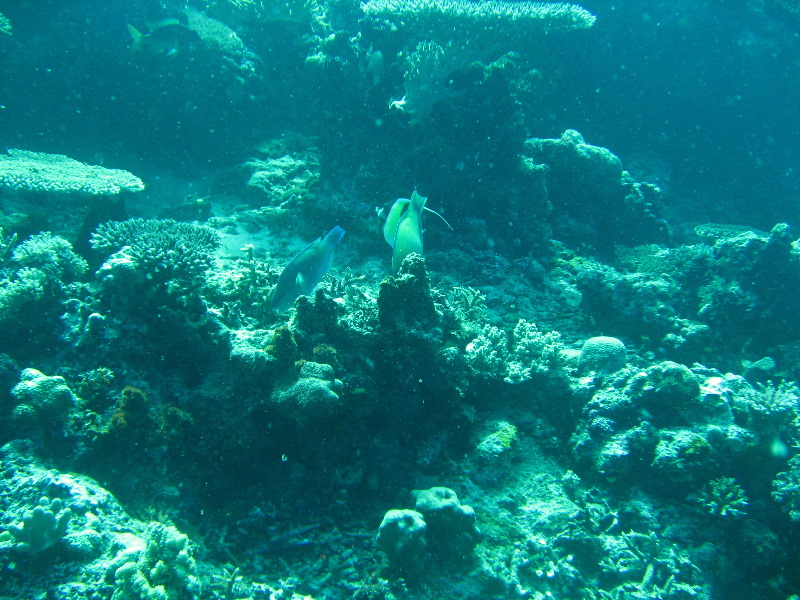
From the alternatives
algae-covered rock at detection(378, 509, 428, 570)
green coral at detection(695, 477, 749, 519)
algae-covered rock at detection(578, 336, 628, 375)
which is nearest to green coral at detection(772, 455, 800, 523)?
green coral at detection(695, 477, 749, 519)

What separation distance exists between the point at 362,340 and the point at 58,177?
5.42 metres

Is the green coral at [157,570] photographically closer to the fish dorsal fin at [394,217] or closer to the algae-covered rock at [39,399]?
the algae-covered rock at [39,399]

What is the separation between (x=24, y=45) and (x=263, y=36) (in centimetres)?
466

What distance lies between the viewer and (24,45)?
7852 millimetres

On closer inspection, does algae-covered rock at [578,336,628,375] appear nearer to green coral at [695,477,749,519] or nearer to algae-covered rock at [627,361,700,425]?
algae-covered rock at [627,361,700,425]

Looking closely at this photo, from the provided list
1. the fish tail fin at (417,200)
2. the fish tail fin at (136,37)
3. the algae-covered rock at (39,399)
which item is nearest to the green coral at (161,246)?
the algae-covered rock at (39,399)

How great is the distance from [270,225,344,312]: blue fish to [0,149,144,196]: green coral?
4083mm

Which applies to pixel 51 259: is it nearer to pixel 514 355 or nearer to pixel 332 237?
pixel 332 237

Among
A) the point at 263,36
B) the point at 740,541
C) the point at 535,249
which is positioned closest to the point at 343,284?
the point at 535,249

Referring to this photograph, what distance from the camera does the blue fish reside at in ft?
11.4

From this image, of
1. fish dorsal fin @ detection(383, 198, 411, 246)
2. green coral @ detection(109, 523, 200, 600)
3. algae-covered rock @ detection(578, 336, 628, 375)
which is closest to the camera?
green coral @ detection(109, 523, 200, 600)

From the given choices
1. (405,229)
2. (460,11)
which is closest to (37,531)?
(405,229)

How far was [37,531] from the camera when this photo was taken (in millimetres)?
2238

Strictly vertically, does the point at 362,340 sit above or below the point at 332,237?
below
